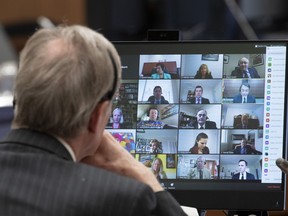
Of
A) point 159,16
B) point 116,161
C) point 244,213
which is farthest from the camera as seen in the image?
point 159,16

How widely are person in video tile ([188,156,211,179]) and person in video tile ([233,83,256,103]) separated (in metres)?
0.17

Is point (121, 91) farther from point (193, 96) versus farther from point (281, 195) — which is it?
point (281, 195)

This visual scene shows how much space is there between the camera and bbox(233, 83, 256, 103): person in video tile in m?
2.21

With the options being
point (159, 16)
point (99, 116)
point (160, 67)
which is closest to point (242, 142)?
point (160, 67)

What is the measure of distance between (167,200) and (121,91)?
58 centimetres

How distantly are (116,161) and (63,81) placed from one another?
0.35m

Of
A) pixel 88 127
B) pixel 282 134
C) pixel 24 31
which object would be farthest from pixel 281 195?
pixel 24 31

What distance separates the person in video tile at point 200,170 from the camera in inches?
86.8

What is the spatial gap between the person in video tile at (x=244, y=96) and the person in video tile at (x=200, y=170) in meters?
0.17

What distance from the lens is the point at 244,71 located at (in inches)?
87.3

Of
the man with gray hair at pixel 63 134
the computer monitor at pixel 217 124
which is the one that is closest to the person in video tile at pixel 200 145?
the computer monitor at pixel 217 124

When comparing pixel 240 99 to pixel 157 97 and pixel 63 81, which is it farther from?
pixel 63 81

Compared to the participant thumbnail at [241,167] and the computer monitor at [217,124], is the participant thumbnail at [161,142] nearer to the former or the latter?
the computer monitor at [217,124]

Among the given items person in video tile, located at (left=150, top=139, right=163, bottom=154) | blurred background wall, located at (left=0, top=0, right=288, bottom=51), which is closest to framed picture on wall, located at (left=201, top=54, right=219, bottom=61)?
person in video tile, located at (left=150, top=139, right=163, bottom=154)
